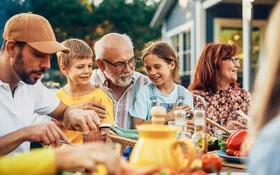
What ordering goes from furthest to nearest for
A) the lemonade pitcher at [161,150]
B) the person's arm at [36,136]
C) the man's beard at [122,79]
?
the man's beard at [122,79]
the person's arm at [36,136]
the lemonade pitcher at [161,150]

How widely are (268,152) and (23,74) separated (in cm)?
167

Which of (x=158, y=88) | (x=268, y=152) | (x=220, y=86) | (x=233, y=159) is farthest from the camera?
(x=220, y=86)

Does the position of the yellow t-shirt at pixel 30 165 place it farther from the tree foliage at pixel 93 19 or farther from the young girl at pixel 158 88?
the tree foliage at pixel 93 19

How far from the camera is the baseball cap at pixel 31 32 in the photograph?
221 centimetres

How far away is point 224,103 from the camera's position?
399cm

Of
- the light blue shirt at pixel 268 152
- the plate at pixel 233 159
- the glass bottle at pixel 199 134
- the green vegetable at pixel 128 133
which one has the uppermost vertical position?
the light blue shirt at pixel 268 152

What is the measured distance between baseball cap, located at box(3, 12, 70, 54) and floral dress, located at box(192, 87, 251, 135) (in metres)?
2.04

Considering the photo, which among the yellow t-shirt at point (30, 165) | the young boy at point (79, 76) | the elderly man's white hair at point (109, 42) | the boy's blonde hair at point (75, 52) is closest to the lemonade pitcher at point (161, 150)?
the yellow t-shirt at point (30, 165)

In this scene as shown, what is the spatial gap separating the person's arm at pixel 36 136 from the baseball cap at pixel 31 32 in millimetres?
463

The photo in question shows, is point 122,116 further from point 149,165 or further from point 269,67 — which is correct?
point 269,67

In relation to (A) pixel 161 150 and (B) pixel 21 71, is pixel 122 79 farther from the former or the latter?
(A) pixel 161 150

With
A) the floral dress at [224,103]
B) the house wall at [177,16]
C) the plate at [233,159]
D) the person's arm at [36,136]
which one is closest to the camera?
the person's arm at [36,136]

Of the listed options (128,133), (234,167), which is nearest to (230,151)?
(234,167)

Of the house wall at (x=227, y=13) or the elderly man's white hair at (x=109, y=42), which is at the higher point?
the house wall at (x=227, y=13)
